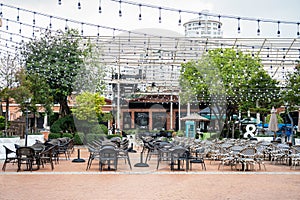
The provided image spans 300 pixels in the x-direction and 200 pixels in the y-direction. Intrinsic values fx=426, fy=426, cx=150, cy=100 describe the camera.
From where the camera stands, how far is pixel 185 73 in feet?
96.2

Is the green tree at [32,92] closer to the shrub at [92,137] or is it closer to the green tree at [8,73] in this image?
the green tree at [8,73]

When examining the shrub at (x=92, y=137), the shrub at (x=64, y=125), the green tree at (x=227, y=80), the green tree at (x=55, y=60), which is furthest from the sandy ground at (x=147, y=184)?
the green tree at (x=227, y=80)

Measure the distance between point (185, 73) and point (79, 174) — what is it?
59.4ft

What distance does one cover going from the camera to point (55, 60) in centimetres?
2606

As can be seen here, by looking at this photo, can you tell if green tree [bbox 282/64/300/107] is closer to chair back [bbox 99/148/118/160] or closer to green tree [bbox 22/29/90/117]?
green tree [bbox 22/29/90/117]

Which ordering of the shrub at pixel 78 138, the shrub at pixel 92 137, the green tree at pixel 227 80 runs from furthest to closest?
the green tree at pixel 227 80 → the shrub at pixel 78 138 → the shrub at pixel 92 137

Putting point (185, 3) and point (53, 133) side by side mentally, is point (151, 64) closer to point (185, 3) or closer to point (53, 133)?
point (53, 133)

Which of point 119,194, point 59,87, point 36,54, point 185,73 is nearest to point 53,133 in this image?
point 59,87

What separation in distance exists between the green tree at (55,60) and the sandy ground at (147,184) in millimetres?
12308

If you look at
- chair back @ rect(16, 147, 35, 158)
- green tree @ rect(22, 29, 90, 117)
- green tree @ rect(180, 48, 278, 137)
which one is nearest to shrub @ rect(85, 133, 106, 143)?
green tree @ rect(22, 29, 90, 117)

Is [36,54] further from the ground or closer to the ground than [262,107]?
further from the ground

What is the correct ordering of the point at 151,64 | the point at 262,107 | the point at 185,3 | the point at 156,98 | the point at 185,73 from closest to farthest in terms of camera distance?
the point at 185,3
the point at 185,73
the point at 262,107
the point at 151,64
the point at 156,98

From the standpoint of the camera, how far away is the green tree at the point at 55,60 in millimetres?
25469

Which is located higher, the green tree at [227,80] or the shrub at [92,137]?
the green tree at [227,80]
